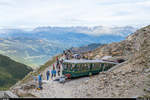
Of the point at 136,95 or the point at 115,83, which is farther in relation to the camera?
the point at 115,83

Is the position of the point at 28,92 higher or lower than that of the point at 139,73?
lower

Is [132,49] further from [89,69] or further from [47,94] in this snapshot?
[47,94]

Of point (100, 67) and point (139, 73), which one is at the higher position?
point (139, 73)

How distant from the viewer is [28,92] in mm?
23719

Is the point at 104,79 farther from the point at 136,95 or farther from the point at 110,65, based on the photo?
the point at 110,65

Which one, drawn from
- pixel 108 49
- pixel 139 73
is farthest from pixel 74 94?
pixel 108 49

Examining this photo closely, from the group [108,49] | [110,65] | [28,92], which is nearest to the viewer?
[28,92]

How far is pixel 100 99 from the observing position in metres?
21.3

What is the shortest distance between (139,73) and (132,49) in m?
22.3

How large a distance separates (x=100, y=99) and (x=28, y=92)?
29.8ft

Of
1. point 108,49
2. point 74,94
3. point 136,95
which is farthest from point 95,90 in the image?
point 108,49

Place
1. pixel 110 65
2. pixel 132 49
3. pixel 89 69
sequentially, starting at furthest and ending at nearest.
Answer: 1. pixel 132 49
2. pixel 110 65
3. pixel 89 69

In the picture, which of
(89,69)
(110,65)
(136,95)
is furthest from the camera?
(110,65)

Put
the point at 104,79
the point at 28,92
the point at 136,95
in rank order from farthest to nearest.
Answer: the point at 104,79 < the point at 28,92 < the point at 136,95
